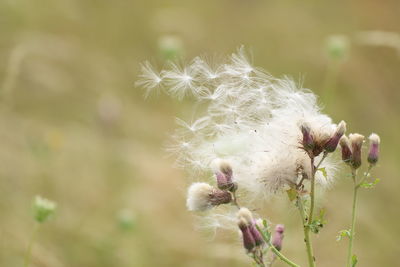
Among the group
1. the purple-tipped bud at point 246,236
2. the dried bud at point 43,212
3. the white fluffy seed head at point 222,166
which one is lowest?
the purple-tipped bud at point 246,236

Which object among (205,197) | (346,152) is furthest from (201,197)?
(346,152)

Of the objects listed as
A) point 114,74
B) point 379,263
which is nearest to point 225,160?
point 379,263

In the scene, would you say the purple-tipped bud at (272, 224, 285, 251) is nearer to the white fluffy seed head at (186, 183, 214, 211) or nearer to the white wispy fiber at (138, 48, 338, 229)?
the white wispy fiber at (138, 48, 338, 229)

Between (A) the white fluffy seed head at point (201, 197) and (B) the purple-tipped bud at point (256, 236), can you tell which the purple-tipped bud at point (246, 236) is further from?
(A) the white fluffy seed head at point (201, 197)

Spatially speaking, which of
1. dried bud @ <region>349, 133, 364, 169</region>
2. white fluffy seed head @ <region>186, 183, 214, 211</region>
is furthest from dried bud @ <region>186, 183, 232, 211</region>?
dried bud @ <region>349, 133, 364, 169</region>

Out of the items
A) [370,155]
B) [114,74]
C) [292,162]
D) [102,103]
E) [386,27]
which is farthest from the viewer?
[386,27]

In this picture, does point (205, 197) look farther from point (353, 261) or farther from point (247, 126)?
point (353, 261)

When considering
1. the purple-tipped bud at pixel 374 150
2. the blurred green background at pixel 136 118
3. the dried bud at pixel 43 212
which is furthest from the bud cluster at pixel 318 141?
the dried bud at pixel 43 212

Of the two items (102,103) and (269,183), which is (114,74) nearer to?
(102,103)
